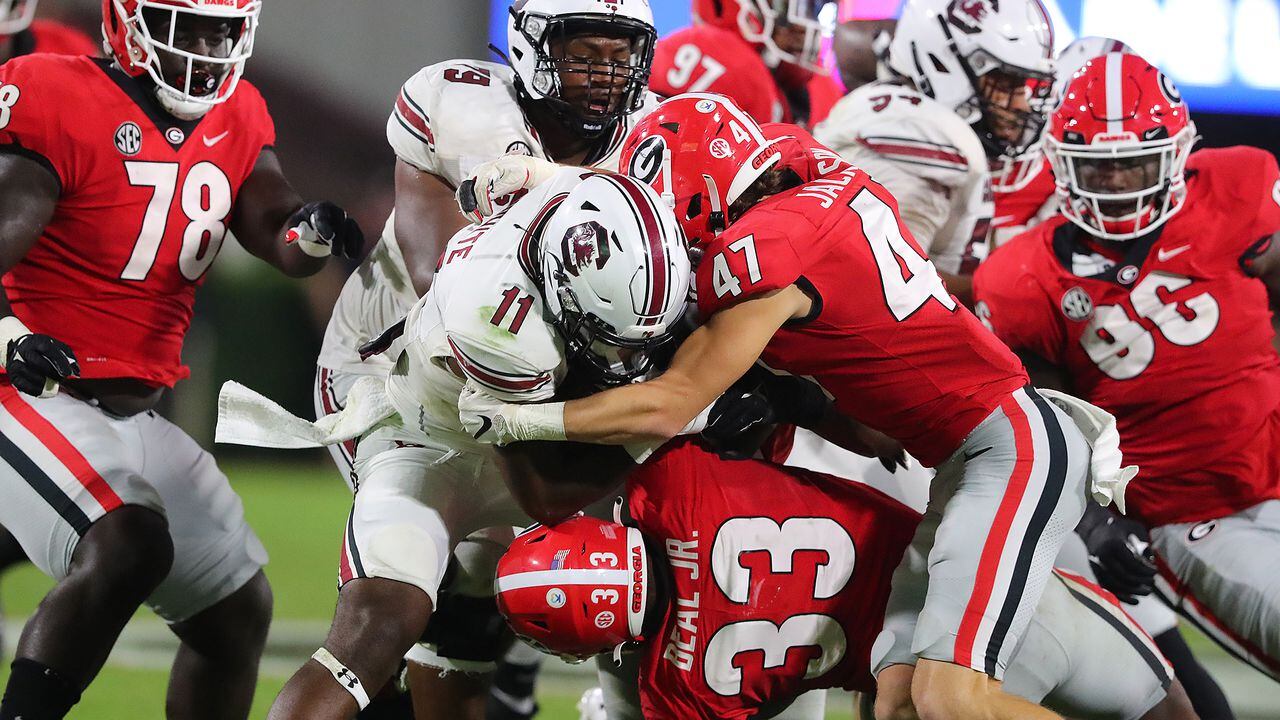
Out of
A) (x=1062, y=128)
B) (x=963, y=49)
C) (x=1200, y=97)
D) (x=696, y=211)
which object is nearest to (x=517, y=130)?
(x=696, y=211)

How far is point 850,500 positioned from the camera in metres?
2.90

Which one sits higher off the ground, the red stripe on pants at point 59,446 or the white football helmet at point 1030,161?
the white football helmet at point 1030,161

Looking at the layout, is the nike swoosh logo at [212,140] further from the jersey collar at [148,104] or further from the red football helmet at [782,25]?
the red football helmet at [782,25]

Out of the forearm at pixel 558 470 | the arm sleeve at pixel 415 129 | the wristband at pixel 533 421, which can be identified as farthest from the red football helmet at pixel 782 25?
the wristband at pixel 533 421

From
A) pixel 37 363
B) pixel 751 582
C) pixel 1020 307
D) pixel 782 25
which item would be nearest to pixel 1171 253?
pixel 1020 307

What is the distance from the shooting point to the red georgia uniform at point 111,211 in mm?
3316

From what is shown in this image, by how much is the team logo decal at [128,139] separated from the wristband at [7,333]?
1.66 ft

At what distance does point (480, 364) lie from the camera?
2572 mm

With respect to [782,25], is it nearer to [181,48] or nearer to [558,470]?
[181,48]

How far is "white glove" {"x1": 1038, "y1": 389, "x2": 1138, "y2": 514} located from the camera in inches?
115

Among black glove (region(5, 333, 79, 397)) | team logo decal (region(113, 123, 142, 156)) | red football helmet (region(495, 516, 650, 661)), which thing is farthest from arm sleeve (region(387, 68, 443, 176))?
red football helmet (region(495, 516, 650, 661))

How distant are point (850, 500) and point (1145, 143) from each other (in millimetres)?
1530

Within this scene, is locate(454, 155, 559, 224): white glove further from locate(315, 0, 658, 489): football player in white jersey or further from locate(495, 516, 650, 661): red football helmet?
locate(495, 516, 650, 661): red football helmet

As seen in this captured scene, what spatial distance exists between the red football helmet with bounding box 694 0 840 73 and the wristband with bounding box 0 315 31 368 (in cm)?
336
